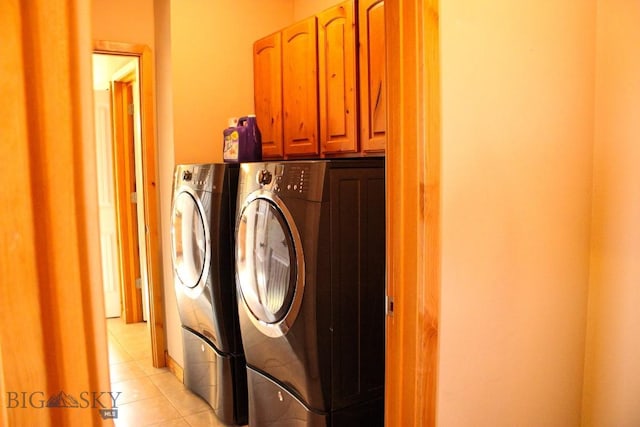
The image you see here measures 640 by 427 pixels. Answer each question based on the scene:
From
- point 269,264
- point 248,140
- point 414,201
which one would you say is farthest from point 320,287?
point 248,140

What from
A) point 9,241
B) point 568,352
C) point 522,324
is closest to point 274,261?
point 522,324

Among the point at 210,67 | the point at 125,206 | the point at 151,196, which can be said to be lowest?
the point at 125,206

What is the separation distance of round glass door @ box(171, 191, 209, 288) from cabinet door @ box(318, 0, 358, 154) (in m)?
0.79

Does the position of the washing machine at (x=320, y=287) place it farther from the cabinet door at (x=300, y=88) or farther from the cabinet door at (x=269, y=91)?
the cabinet door at (x=269, y=91)

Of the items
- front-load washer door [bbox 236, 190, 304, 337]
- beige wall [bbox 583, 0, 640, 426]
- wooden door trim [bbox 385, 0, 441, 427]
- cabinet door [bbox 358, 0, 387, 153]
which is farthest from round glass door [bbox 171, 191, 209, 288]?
beige wall [bbox 583, 0, 640, 426]

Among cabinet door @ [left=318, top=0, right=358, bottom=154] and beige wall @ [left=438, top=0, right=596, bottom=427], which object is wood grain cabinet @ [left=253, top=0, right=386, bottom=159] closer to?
cabinet door @ [left=318, top=0, right=358, bottom=154]

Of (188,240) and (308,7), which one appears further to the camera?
(308,7)

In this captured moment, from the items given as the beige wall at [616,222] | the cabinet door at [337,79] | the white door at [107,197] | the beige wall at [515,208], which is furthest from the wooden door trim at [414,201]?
the white door at [107,197]

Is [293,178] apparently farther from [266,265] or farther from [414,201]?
[414,201]

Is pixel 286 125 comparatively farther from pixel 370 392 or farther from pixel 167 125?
pixel 370 392

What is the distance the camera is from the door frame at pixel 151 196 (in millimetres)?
→ 3105

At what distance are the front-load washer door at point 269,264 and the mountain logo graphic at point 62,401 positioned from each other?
125 centimetres

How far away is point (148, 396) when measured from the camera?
2916 mm

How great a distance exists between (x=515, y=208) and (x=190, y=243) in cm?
176
